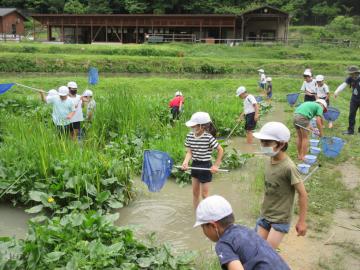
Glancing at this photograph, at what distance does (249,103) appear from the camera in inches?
343

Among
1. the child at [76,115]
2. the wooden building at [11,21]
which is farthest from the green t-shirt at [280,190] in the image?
the wooden building at [11,21]

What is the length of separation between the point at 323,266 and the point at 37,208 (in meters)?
3.35

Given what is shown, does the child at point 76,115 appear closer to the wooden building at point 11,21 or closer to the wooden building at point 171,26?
the wooden building at point 171,26

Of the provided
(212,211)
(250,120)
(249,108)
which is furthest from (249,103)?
(212,211)

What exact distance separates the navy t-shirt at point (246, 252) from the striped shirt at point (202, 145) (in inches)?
102

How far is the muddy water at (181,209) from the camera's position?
5.00 meters

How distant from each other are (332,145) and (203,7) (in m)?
39.9

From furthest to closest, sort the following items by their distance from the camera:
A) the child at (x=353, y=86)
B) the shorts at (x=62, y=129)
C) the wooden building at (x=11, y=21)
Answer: the wooden building at (x=11, y=21) < the child at (x=353, y=86) < the shorts at (x=62, y=129)

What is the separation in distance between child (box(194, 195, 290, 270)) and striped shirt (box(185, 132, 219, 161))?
8.24ft

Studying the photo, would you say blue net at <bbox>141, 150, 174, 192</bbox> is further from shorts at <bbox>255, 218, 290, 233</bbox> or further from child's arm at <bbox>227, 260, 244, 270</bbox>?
child's arm at <bbox>227, 260, 244, 270</bbox>

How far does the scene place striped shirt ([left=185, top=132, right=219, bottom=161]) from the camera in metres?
4.98

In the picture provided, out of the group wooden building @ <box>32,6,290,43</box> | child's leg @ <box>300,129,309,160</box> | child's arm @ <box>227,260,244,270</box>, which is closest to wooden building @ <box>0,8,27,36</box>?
wooden building @ <box>32,6,290,43</box>

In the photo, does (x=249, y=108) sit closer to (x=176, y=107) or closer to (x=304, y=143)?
(x=304, y=143)

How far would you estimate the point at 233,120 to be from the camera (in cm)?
1041
